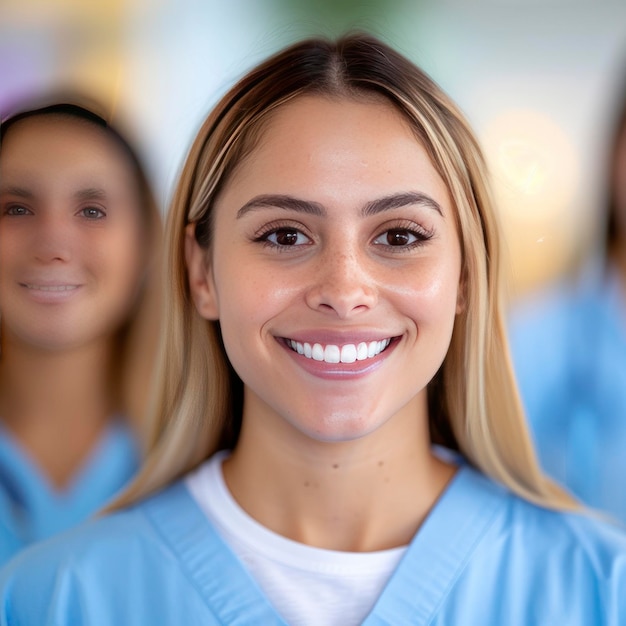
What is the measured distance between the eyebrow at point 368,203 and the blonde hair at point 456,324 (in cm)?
4

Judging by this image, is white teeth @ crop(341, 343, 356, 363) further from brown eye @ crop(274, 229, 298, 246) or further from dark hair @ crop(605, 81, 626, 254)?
dark hair @ crop(605, 81, 626, 254)

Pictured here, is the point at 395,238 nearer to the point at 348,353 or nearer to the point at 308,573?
the point at 348,353

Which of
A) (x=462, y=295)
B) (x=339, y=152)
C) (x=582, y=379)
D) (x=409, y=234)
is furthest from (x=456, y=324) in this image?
(x=582, y=379)

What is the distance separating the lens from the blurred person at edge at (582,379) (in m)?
1.27

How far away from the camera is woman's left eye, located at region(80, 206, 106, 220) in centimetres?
109

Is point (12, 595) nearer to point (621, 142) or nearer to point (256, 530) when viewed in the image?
point (256, 530)

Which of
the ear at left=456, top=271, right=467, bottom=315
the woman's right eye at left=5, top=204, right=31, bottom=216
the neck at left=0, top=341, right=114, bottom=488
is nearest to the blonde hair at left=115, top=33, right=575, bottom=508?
the ear at left=456, top=271, right=467, bottom=315

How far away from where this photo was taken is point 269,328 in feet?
2.97

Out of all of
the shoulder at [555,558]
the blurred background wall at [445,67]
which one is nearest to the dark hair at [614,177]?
the blurred background wall at [445,67]

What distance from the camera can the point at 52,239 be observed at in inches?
42.6

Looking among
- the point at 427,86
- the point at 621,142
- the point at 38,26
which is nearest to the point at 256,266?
the point at 427,86

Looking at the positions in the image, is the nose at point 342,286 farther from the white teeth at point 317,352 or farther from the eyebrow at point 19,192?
the eyebrow at point 19,192

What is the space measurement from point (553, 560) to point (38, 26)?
937 millimetres

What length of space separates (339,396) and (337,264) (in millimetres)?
140
